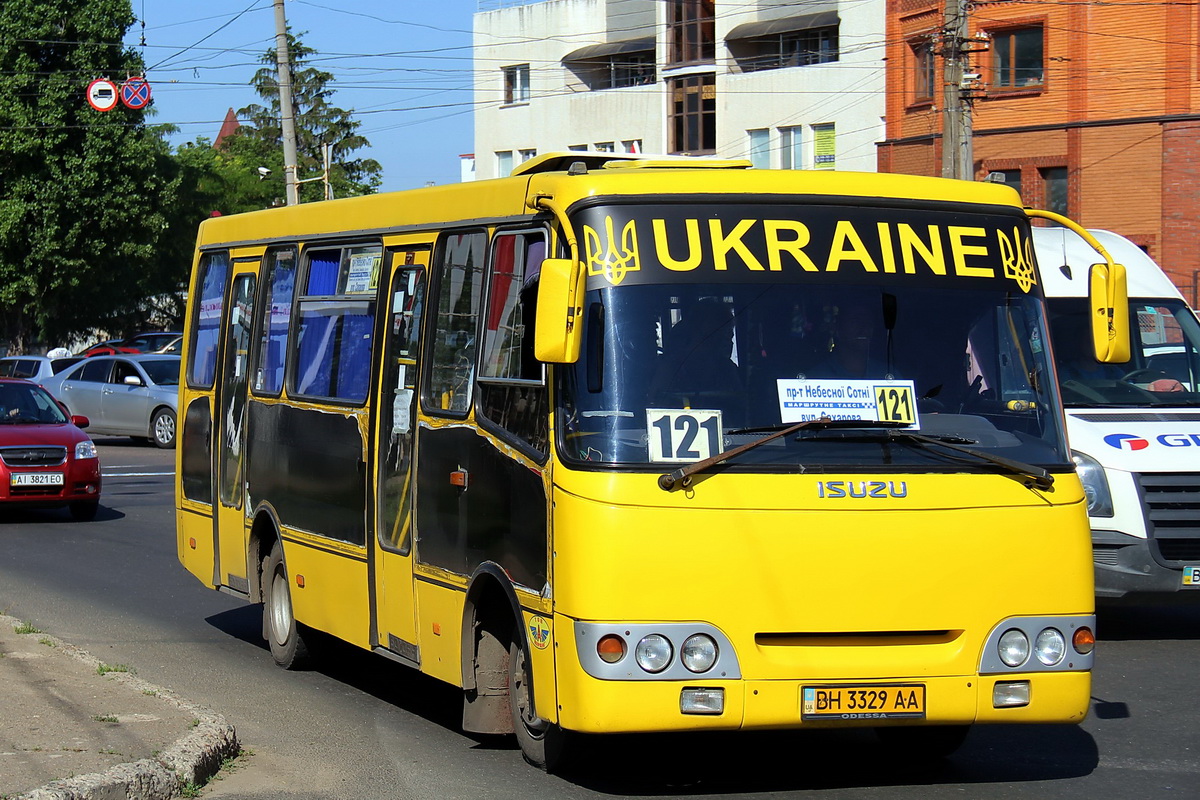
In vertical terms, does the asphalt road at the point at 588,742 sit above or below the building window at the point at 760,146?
below

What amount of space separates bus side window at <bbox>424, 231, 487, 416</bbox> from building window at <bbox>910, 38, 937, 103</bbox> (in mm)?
40016

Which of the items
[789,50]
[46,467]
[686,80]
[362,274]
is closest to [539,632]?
[362,274]

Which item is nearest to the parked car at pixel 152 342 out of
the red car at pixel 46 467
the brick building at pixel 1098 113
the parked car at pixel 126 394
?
the parked car at pixel 126 394

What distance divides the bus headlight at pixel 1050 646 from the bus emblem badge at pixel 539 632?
1.90 metres

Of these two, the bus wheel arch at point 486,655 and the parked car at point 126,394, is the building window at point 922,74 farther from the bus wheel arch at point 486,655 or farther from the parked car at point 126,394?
the bus wheel arch at point 486,655

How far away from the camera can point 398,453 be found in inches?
325

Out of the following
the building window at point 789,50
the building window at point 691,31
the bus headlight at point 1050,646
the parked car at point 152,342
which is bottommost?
the parked car at point 152,342

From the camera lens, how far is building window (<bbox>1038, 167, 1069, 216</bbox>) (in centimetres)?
4375

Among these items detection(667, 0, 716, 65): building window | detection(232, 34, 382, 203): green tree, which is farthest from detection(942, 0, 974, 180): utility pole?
detection(232, 34, 382, 203): green tree

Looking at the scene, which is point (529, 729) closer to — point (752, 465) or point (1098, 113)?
point (752, 465)

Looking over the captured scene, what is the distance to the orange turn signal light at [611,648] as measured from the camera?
20.2 ft

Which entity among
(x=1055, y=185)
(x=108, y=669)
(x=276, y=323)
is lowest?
(x=108, y=669)

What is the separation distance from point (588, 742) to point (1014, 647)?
1787 mm

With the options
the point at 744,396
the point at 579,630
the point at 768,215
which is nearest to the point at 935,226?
the point at 768,215
